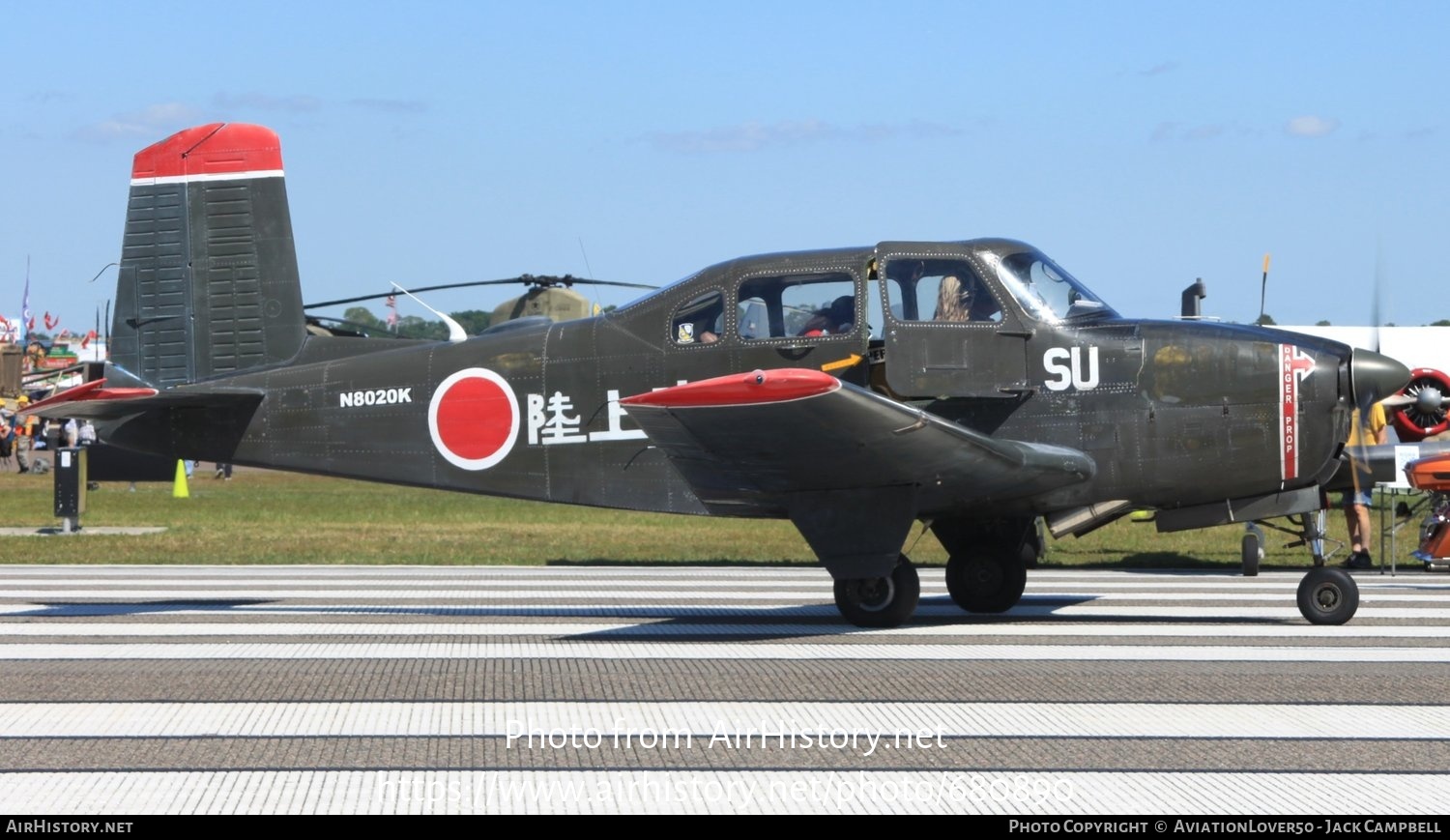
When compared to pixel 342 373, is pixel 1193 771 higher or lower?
lower

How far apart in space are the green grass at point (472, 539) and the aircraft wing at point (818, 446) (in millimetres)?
3578

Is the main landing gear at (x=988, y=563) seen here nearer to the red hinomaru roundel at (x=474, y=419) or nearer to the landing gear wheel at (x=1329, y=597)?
the landing gear wheel at (x=1329, y=597)

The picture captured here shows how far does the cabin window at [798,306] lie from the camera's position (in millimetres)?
10078

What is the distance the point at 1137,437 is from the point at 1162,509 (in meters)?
0.68

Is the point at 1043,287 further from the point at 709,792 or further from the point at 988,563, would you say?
the point at 709,792

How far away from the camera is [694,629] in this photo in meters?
10.1

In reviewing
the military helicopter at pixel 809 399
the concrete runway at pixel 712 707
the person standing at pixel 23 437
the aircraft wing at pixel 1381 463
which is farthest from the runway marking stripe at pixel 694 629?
the person standing at pixel 23 437

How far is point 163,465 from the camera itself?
38.6m

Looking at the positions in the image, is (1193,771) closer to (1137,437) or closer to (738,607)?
(1137,437)

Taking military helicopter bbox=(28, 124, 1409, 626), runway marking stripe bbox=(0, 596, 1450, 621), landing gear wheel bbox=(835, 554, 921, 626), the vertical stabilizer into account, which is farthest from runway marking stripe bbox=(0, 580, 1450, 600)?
landing gear wheel bbox=(835, 554, 921, 626)

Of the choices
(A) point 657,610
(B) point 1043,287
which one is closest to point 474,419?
(A) point 657,610

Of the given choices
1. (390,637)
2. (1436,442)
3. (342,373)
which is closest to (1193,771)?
(390,637)

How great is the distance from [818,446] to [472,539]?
12.0 metres

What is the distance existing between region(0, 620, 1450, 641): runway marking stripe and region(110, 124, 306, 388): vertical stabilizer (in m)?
2.52
